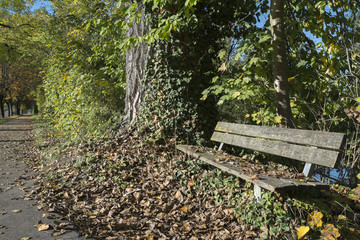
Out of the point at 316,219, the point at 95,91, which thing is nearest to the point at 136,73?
the point at 95,91

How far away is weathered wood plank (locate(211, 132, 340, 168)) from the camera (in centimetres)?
293

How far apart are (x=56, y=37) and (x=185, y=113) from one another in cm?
913

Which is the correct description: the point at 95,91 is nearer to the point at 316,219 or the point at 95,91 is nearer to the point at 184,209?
the point at 184,209

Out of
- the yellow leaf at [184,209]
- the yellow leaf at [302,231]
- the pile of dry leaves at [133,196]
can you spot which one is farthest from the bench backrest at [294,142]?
the yellow leaf at [184,209]

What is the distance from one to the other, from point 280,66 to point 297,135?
67.2 inches

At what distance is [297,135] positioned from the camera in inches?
137

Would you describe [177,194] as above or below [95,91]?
below

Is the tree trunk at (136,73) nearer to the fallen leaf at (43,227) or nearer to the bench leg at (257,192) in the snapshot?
the fallen leaf at (43,227)

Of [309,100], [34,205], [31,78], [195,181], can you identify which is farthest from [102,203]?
[31,78]

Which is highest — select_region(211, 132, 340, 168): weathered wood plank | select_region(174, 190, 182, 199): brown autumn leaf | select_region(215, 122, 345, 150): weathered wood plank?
select_region(215, 122, 345, 150): weathered wood plank

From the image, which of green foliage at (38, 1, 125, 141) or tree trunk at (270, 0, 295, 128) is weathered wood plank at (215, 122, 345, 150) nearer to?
tree trunk at (270, 0, 295, 128)

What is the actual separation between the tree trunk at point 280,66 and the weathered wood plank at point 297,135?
78cm

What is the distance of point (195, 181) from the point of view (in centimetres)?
443

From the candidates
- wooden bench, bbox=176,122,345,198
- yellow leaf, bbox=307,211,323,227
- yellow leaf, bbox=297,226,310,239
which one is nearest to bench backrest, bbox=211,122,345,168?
wooden bench, bbox=176,122,345,198
